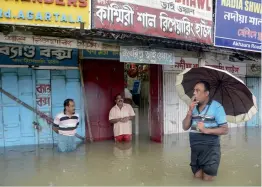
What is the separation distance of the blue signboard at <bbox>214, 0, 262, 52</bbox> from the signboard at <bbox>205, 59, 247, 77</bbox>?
1.46 metres

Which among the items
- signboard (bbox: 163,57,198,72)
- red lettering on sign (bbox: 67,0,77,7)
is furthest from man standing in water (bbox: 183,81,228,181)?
signboard (bbox: 163,57,198,72)

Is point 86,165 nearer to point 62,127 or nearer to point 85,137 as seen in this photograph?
point 62,127

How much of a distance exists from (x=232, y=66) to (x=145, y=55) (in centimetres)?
499

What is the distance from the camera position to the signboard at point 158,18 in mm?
6121

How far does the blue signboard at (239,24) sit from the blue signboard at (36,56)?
3.79 meters

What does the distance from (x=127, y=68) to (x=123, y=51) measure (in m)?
4.13

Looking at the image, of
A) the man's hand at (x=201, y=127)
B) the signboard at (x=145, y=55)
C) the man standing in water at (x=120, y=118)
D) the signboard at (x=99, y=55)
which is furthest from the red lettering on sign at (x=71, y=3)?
the man's hand at (x=201, y=127)

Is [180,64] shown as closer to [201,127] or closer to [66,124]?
[66,124]

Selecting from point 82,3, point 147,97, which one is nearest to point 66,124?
point 82,3

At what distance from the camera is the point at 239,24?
8.79 meters

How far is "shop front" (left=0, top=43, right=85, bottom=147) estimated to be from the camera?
7.36 meters

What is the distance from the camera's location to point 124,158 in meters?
6.69

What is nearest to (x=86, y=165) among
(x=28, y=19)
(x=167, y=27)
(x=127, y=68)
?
(x=28, y=19)

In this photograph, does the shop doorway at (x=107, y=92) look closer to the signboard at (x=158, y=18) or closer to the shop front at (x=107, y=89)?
the shop front at (x=107, y=89)
